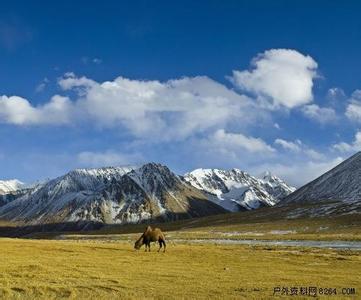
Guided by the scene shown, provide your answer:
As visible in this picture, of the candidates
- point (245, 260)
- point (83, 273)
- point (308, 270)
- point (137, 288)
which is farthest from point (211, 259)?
point (137, 288)

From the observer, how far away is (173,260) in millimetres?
53875

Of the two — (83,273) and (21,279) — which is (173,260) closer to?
(83,273)

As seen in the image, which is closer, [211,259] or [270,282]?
[270,282]

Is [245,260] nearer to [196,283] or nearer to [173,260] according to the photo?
[173,260]

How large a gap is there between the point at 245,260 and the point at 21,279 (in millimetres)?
26411

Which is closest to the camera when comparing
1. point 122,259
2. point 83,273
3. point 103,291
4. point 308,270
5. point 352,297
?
point 352,297

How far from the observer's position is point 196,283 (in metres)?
35.7

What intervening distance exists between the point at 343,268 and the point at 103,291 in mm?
25588

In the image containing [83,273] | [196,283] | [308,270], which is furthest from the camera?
[308,270]

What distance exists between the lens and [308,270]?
147 ft

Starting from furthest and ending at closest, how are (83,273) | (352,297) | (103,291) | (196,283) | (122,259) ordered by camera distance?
(122,259)
(83,273)
(196,283)
(103,291)
(352,297)

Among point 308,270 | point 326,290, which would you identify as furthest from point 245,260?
point 326,290

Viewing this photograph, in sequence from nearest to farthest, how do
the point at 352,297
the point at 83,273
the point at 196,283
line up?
1. the point at 352,297
2. the point at 196,283
3. the point at 83,273

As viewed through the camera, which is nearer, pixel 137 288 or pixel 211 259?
pixel 137 288
